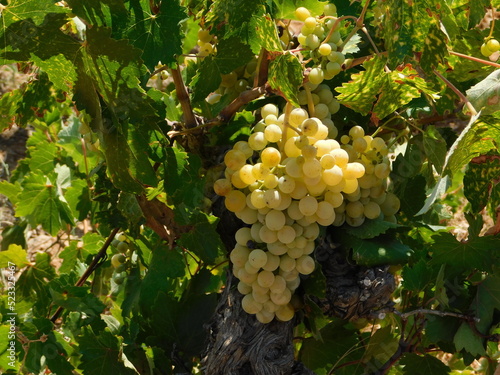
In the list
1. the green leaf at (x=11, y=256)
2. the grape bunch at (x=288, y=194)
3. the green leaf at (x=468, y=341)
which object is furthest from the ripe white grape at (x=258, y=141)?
the green leaf at (x=11, y=256)

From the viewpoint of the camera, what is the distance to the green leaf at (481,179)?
0.91 metres

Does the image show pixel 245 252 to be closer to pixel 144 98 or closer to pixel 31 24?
pixel 144 98

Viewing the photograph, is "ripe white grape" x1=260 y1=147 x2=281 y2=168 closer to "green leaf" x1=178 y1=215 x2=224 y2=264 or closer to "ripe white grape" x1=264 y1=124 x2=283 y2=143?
"ripe white grape" x1=264 y1=124 x2=283 y2=143

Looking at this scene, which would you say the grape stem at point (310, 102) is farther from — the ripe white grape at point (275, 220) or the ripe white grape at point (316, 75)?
the ripe white grape at point (275, 220)

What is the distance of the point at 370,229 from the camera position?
2.71 feet

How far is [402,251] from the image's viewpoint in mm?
830

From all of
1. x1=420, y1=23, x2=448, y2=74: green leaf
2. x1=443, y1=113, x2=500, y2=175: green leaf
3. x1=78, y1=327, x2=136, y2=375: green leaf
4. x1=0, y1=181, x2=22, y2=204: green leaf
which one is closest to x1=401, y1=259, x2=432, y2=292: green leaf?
x1=443, y1=113, x2=500, y2=175: green leaf

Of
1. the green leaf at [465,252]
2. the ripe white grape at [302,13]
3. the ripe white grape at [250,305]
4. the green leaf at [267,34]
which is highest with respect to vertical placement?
the green leaf at [267,34]

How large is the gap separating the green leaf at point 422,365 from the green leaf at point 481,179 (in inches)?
9.9

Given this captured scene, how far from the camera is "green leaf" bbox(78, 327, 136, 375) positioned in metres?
0.95

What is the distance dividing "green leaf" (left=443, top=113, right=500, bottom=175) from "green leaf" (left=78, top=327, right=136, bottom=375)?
0.56m

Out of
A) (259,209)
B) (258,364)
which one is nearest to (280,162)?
(259,209)

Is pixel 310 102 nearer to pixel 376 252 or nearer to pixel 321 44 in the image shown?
pixel 321 44

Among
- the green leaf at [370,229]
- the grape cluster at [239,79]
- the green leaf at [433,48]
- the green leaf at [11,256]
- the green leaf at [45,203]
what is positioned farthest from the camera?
the green leaf at [45,203]
